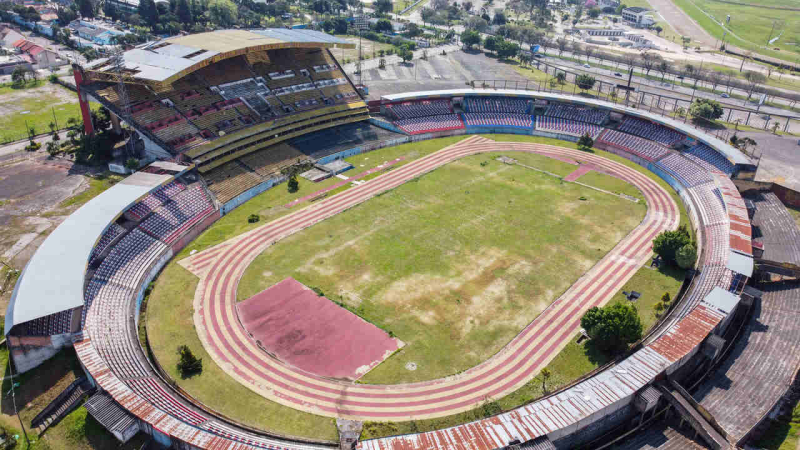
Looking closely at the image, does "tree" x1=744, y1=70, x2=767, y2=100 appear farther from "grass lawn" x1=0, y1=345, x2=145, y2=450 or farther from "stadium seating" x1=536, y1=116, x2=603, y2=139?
"grass lawn" x1=0, y1=345, x2=145, y2=450

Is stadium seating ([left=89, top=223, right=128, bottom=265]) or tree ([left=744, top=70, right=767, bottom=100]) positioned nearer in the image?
stadium seating ([left=89, top=223, right=128, bottom=265])

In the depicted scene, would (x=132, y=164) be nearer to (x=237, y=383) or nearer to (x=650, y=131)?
(x=237, y=383)

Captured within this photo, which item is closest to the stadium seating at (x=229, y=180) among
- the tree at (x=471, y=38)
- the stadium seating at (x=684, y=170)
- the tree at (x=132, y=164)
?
the tree at (x=132, y=164)

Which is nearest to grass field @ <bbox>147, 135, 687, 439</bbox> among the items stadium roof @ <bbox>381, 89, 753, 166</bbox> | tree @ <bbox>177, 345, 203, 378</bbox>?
tree @ <bbox>177, 345, 203, 378</bbox>

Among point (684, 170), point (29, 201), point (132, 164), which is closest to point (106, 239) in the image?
point (29, 201)

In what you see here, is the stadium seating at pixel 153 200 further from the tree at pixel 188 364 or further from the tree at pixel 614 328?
the tree at pixel 614 328

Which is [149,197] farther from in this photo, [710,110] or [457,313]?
[710,110]
